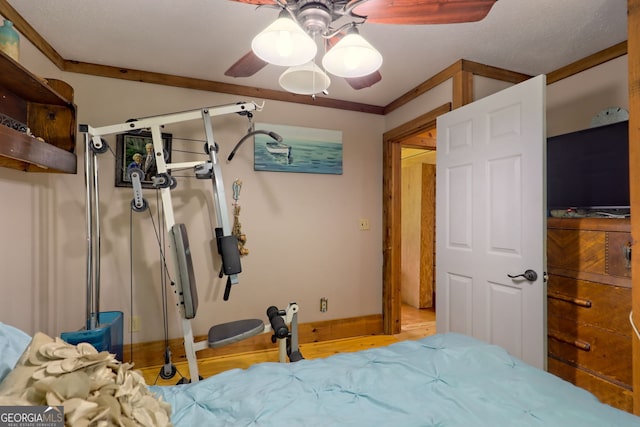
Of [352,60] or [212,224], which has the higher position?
[352,60]

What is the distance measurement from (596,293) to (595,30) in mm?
1643

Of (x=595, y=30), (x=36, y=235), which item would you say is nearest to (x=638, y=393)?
(x=595, y=30)

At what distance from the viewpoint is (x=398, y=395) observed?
1.06 meters

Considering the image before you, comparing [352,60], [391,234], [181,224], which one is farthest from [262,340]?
[352,60]

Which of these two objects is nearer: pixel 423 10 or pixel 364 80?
pixel 423 10

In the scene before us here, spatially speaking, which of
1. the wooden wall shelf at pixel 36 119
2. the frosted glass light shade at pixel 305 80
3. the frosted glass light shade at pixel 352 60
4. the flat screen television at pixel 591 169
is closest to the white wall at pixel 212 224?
the wooden wall shelf at pixel 36 119

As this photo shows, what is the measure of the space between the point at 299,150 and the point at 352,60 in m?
1.67

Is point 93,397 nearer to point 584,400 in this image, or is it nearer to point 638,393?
point 584,400

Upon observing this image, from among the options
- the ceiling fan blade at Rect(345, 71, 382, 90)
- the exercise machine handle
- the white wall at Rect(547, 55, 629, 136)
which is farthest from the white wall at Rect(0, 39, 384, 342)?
the white wall at Rect(547, 55, 629, 136)

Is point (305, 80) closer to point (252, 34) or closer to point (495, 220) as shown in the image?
point (252, 34)

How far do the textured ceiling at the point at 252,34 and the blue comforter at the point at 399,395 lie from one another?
1885 mm

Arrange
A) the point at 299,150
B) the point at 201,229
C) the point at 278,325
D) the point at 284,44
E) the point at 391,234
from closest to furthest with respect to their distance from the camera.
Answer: the point at 284,44 → the point at 278,325 → the point at 201,229 → the point at 299,150 → the point at 391,234

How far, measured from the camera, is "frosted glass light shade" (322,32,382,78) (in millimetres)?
1392

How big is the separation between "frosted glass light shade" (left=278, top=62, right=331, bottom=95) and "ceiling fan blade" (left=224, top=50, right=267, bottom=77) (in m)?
A: 0.22
